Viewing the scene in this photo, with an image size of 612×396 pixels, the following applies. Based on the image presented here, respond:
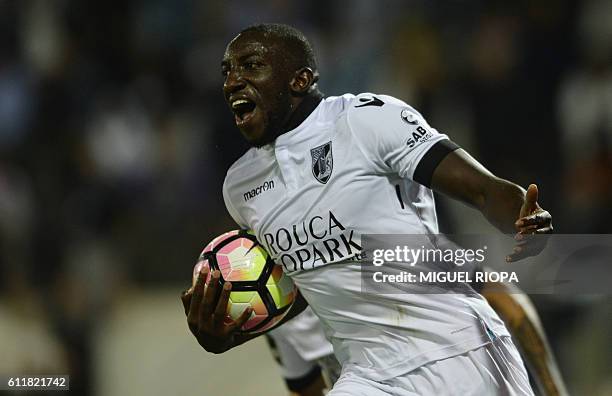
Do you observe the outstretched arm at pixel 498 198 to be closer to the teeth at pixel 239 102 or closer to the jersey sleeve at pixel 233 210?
the teeth at pixel 239 102

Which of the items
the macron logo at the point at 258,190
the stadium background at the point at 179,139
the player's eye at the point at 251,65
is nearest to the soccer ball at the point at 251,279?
the macron logo at the point at 258,190

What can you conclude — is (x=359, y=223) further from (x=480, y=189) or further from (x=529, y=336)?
(x=529, y=336)

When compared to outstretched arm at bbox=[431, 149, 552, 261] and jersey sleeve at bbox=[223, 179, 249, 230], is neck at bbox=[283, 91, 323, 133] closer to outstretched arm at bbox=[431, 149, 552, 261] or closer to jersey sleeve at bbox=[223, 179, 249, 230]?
jersey sleeve at bbox=[223, 179, 249, 230]

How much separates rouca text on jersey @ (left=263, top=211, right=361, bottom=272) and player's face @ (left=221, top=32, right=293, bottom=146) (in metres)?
0.31

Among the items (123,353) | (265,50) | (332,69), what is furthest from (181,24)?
(265,50)

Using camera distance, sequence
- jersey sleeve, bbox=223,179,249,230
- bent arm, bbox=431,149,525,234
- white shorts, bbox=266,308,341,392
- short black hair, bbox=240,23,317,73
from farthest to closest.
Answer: white shorts, bbox=266,308,341,392 < jersey sleeve, bbox=223,179,249,230 < short black hair, bbox=240,23,317,73 < bent arm, bbox=431,149,525,234

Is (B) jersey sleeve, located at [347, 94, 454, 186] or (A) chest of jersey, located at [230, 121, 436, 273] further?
(A) chest of jersey, located at [230, 121, 436, 273]

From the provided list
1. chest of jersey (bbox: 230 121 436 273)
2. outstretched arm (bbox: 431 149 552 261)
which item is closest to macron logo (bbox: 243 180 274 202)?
chest of jersey (bbox: 230 121 436 273)

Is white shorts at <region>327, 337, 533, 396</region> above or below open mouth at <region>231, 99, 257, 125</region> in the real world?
below

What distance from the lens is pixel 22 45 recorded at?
24.8 feet

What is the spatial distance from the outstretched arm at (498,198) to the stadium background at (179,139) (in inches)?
82.5

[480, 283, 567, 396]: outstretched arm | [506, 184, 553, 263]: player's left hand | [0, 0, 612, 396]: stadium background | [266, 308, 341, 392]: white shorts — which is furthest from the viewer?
[0, 0, 612, 396]: stadium background

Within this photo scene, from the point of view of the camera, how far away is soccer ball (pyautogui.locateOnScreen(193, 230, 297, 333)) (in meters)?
3.07

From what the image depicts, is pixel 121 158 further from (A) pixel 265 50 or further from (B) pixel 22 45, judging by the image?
(A) pixel 265 50
